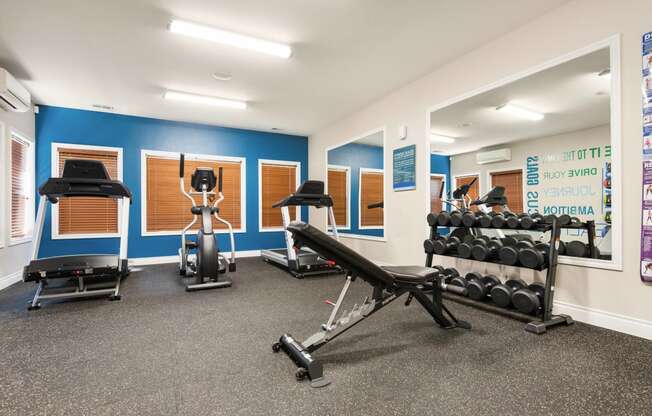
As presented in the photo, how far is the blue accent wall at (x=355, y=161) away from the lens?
5.29 meters

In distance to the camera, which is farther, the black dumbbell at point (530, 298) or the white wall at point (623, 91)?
the black dumbbell at point (530, 298)

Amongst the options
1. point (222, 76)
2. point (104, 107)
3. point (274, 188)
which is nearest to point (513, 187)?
point (222, 76)

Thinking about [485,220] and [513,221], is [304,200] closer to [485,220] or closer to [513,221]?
[485,220]

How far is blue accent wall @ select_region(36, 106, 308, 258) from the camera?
4992 millimetres

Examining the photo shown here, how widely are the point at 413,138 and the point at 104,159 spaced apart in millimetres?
5282

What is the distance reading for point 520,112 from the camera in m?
3.33

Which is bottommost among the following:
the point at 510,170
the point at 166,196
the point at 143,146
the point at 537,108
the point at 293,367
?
the point at 293,367

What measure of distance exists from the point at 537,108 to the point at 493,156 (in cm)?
74

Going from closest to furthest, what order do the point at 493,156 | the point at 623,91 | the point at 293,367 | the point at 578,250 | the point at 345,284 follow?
the point at 293,367 < the point at 345,284 < the point at 623,91 < the point at 578,250 < the point at 493,156

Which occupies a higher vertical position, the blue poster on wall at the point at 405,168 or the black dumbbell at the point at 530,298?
the blue poster on wall at the point at 405,168

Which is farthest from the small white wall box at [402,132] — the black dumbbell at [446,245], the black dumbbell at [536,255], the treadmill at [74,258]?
the treadmill at [74,258]

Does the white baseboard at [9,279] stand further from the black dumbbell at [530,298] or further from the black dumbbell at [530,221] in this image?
the black dumbbell at [530,221]

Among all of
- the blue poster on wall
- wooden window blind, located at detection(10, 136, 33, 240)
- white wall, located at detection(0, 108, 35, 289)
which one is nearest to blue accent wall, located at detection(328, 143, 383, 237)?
the blue poster on wall

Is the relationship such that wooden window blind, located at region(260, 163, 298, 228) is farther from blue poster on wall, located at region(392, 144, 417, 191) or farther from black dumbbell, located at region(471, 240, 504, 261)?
black dumbbell, located at region(471, 240, 504, 261)
